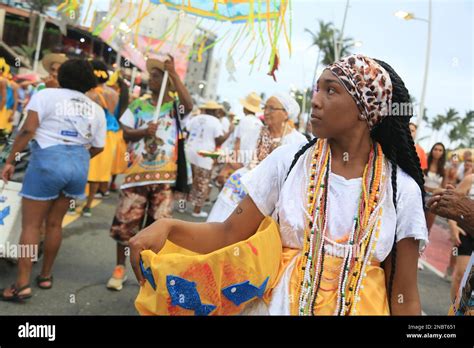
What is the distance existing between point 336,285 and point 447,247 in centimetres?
935

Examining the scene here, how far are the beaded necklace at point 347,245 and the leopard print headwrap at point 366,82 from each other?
26 centimetres

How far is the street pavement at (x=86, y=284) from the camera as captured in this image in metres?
3.72

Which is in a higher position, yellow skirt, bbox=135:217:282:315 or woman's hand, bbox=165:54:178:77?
woman's hand, bbox=165:54:178:77

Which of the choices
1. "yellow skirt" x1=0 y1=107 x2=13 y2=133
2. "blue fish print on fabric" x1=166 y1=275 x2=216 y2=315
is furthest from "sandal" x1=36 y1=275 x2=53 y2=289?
"yellow skirt" x1=0 y1=107 x2=13 y2=133

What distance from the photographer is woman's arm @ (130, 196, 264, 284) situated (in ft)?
5.23

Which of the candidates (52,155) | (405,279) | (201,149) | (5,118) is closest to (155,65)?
(52,155)

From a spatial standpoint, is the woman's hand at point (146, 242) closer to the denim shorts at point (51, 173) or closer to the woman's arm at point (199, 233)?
the woman's arm at point (199, 233)

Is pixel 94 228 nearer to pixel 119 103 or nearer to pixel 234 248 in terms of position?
pixel 119 103

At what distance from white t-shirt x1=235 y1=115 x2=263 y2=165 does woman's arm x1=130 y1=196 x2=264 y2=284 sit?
314cm

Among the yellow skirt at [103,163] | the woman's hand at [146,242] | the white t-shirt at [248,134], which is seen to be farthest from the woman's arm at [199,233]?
the yellow skirt at [103,163]

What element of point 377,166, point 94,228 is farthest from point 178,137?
point 377,166

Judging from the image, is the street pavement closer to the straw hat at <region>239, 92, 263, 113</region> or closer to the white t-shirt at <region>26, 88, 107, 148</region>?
the white t-shirt at <region>26, 88, 107, 148</region>

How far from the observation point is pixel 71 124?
12.7 feet

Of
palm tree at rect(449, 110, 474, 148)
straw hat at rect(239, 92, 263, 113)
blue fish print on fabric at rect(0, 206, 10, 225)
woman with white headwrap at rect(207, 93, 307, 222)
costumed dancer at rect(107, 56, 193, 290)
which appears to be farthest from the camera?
palm tree at rect(449, 110, 474, 148)
